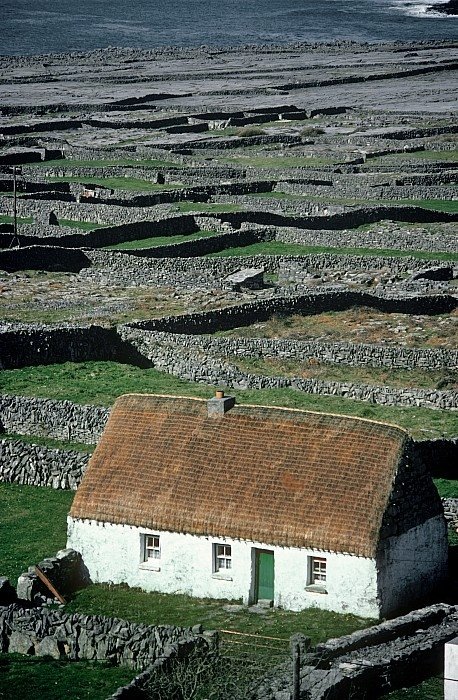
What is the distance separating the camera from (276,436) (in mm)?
29719

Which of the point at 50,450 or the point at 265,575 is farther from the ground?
the point at 265,575

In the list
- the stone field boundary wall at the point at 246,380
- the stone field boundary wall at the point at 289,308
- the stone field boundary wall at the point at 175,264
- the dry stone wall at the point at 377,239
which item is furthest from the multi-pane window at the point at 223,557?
the dry stone wall at the point at 377,239

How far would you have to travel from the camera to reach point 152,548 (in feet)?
98.2

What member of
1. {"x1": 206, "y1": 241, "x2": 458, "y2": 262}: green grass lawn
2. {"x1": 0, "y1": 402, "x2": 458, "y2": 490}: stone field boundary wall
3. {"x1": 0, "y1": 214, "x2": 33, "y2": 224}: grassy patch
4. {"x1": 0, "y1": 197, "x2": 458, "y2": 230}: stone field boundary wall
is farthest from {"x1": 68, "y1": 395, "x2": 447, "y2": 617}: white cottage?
{"x1": 0, "y1": 214, "x2": 33, "y2": 224}: grassy patch

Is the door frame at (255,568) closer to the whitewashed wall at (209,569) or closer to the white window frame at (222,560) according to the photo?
the whitewashed wall at (209,569)

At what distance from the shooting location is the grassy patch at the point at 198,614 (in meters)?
27.2

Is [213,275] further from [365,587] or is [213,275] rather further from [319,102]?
[319,102]

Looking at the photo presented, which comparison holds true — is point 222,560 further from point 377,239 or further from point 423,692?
point 377,239

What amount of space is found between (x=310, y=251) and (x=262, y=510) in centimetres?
4044

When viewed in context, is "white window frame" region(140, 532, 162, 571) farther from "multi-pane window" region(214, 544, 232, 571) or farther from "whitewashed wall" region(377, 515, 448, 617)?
"whitewashed wall" region(377, 515, 448, 617)

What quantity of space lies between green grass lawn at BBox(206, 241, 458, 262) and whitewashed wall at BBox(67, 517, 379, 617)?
37586 mm

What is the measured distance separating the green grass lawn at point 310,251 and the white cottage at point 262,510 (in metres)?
36.6

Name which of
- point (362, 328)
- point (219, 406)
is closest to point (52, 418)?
point (219, 406)

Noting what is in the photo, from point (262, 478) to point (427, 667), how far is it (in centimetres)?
539
